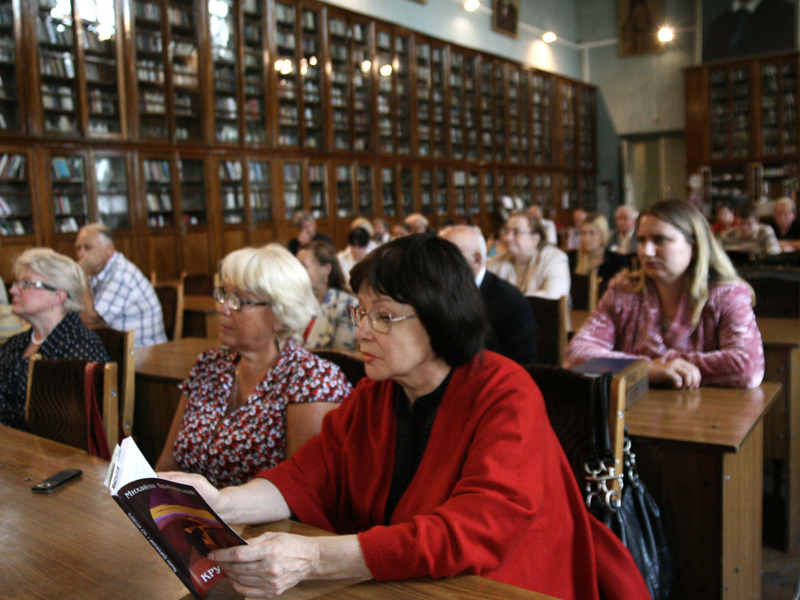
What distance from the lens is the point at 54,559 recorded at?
124 cm

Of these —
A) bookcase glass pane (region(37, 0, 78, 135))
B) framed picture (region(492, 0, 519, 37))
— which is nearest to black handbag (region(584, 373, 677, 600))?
bookcase glass pane (region(37, 0, 78, 135))

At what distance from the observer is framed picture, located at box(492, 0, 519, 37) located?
45.3ft

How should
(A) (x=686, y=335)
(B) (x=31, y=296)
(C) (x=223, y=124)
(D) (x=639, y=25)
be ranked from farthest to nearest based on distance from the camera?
(D) (x=639, y=25)
(C) (x=223, y=124)
(B) (x=31, y=296)
(A) (x=686, y=335)

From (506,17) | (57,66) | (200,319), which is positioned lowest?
(200,319)

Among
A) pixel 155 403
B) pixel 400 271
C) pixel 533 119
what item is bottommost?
pixel 155 403

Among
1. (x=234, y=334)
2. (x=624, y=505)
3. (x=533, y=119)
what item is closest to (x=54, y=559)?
(x=234, y=334)

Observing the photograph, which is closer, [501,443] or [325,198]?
[501,443]

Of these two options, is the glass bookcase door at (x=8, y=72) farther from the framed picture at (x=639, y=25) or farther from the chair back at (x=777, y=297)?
the framed picture at (x=639, y=25)

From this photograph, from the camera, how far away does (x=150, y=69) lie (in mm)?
8195

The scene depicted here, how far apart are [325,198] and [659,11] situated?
9787 mm

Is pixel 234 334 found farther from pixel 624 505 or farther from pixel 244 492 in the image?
pixel 624 505

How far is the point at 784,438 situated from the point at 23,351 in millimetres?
3125

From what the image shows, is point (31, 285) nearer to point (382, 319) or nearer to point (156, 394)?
point (156, 394)

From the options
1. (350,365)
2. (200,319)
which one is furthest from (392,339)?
(200,319)
